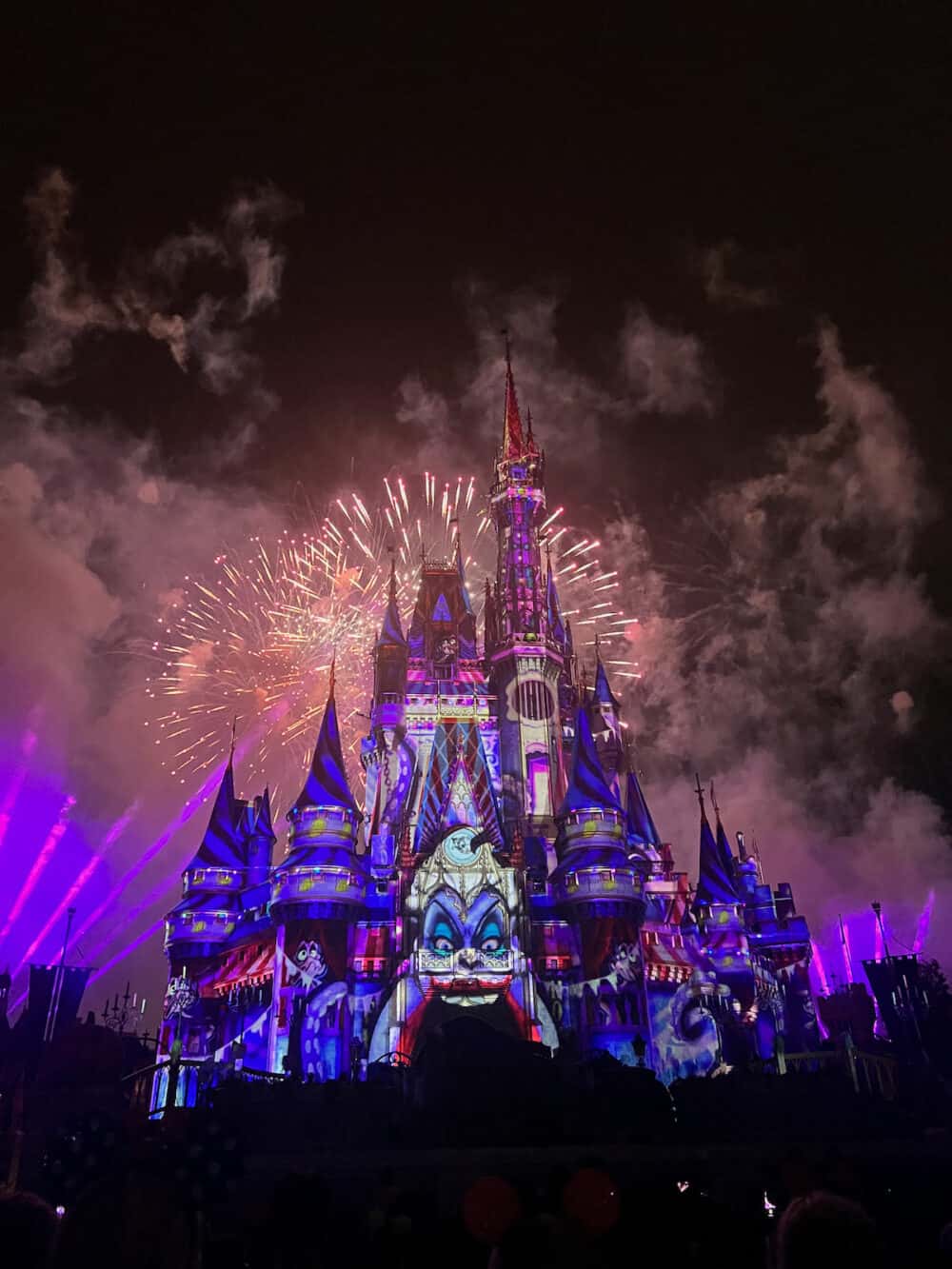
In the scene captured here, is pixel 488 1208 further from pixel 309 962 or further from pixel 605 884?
pixel 605 884

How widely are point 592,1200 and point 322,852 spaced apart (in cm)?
4595

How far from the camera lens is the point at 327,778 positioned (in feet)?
197

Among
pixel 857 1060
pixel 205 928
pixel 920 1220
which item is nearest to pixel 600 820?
pixel 857 1060

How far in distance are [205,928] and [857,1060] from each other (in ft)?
145

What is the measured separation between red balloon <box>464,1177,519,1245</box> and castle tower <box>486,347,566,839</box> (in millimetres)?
57157

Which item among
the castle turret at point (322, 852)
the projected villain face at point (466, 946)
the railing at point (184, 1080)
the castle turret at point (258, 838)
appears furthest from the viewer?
the castle turret at point (258, 838)

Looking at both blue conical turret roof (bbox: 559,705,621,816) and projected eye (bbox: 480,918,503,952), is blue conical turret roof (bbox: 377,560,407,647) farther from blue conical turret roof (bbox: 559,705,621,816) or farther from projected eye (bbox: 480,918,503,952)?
projected eye (bbox: 480,918,503,952)

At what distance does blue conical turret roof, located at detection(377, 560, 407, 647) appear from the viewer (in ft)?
267

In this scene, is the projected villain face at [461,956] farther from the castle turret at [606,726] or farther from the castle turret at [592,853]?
the castle turret at [606,726]

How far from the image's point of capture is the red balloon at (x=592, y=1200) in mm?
12375

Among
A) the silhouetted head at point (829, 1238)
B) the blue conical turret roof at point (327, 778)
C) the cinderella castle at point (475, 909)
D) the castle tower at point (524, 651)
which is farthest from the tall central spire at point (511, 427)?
the silhouetted head at point (829, 1238)

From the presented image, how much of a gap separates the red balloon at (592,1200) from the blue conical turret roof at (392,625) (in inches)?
2712

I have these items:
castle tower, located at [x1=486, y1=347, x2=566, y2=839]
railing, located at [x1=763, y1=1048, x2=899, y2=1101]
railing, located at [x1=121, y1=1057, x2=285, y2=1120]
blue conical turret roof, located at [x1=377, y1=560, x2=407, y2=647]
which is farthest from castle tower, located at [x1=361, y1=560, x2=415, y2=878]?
railing, located at [x1=763, y1=1048, x2=899, y2=1101]

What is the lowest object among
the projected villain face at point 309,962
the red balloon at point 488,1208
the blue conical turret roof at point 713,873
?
the red balloon at point 488,1208
